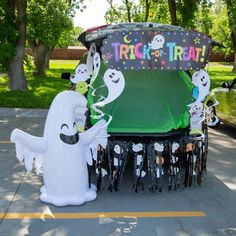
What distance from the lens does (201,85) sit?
529 cm

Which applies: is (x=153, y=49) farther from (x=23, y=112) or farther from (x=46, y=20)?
(x=46, y=20)

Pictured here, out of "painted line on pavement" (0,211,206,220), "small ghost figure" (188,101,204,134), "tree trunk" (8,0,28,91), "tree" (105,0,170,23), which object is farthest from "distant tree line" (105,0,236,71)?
Result: "tree trunk" (8,0,28,91)

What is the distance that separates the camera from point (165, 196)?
543 centimetres

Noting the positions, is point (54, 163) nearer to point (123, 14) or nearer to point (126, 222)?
point (126, 222)

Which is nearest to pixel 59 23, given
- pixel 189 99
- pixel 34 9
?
pixel 34 9

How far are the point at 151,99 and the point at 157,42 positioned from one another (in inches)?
70.9

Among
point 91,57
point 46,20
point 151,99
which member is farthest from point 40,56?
point 151,99

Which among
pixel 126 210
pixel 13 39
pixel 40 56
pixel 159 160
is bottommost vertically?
pixel 126 210

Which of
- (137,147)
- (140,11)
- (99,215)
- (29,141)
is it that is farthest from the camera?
(140,11)

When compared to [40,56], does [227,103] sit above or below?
below

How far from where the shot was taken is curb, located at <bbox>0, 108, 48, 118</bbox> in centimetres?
1098

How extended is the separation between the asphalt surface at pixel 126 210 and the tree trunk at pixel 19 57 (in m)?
7.75

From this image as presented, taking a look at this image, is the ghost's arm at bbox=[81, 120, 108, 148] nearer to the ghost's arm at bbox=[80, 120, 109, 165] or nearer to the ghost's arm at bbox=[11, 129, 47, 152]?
the ghost's arm at bbox=[80, 120, 109, 165]

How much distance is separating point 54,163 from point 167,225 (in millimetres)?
1614
